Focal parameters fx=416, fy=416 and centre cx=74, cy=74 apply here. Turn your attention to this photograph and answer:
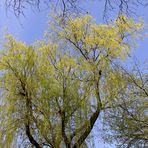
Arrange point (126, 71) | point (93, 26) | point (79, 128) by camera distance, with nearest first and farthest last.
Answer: point (79, 128) → point (126, 71) → point (93, 26)

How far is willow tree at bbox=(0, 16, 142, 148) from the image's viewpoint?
9.23m

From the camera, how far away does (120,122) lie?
30.2 feet

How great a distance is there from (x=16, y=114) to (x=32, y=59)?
153 cm

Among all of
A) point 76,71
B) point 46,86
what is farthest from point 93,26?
point 46,86

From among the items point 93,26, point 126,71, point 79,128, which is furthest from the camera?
point 93,26

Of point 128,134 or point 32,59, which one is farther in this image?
point 32,59

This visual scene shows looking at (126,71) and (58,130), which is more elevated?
(126,71)

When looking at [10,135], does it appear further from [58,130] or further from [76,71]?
[76,71]

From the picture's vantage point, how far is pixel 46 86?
969 cm

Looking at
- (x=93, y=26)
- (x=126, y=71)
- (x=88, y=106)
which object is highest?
(x=93, y=26)

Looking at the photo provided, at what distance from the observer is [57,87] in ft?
31.4

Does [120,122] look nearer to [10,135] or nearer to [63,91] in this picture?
[63,91]

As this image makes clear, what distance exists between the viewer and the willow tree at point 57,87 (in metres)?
9.23

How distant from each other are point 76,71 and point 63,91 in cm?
76
